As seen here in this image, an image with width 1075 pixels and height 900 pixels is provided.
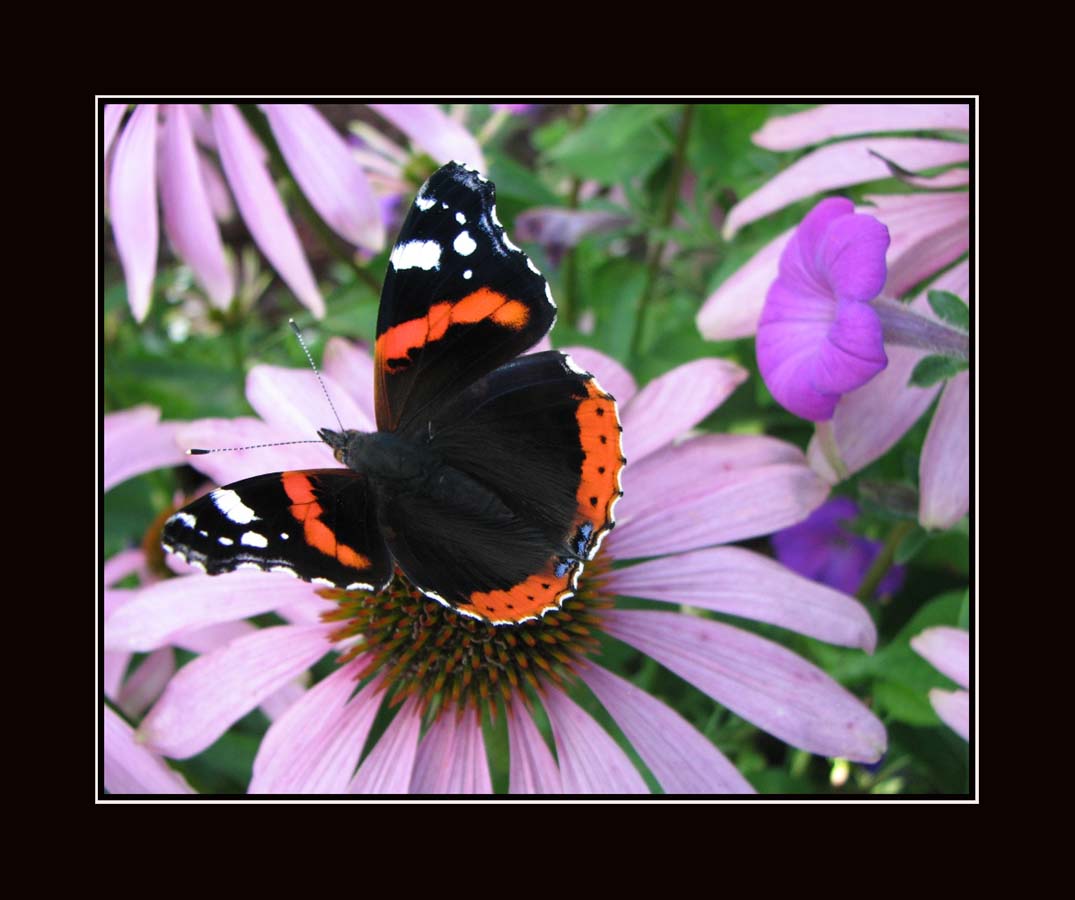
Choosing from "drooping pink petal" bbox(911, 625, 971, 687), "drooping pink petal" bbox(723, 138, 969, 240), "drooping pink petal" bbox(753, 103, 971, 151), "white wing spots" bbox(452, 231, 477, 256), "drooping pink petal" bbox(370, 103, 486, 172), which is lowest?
"drooping pink petal" bbox(911, 625, 971, 687)

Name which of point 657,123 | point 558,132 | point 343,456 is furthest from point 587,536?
point 558,132

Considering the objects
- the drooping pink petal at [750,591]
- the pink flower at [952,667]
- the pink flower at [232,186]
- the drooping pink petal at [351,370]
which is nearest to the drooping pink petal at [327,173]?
the pink flower at [232,186]

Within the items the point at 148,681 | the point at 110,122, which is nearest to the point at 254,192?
the point at 110,122

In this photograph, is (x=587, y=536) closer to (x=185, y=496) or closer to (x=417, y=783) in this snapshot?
(x=417, y=783)

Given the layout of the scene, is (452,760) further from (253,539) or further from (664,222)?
(664,222)

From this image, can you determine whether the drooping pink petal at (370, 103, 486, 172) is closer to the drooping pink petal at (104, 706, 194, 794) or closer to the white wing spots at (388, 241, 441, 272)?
the white wing spots at (388, 241, 441, 272)

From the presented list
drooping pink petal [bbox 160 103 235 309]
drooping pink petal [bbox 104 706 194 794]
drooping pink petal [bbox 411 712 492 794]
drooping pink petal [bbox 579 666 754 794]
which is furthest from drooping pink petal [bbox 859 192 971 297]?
drooping pink petal [bbox 104 706 194 794]

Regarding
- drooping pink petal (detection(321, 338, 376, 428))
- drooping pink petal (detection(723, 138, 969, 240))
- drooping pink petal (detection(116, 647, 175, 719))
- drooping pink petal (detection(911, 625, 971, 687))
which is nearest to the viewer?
drooping pink petal (detection(911, 625, 971, 687))
